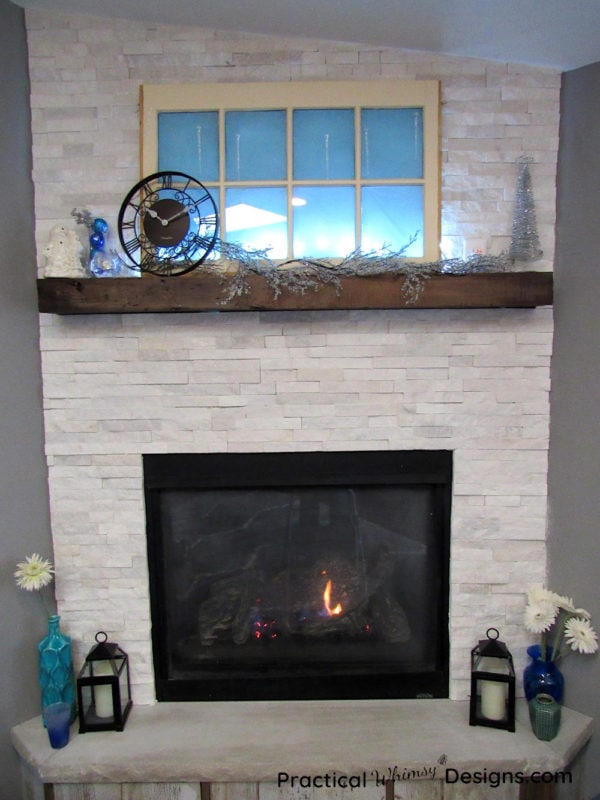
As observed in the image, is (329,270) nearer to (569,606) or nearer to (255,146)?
(255,146)

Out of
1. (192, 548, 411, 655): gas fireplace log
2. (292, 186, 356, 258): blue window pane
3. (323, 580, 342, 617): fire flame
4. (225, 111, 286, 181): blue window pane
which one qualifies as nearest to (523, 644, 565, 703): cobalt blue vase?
(192, 548, 411, 655): gas fireplace log

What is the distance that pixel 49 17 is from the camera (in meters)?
1.69

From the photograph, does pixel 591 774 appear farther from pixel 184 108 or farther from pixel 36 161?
pixel 36 161

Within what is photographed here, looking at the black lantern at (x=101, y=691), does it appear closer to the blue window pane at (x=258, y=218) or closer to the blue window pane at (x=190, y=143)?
the blue window pane at (x=258, y=218)

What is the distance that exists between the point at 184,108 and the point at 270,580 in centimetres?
151

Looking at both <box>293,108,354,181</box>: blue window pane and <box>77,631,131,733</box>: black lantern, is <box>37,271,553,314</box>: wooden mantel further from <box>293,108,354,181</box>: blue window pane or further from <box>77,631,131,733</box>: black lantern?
<box>77,631,131,733</box>: black lantern

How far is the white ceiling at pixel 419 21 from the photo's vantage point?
1.49 metres

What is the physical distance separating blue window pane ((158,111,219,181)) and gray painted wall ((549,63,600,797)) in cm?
104

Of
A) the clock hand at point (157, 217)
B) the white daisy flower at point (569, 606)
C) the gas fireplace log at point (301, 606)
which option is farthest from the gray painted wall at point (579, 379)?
the clock hand at point (157, 217)

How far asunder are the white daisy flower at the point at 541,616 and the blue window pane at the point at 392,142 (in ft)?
4.41

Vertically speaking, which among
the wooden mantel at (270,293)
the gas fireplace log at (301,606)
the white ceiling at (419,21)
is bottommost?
the gas fireplace log at (301,606)

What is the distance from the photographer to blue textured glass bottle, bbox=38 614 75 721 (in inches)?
68.2

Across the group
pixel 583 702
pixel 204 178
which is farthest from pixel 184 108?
pixel 583 702

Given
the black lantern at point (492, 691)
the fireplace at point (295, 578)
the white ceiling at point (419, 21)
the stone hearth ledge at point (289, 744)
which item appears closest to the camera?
the white ceiling at point (419, 21)
